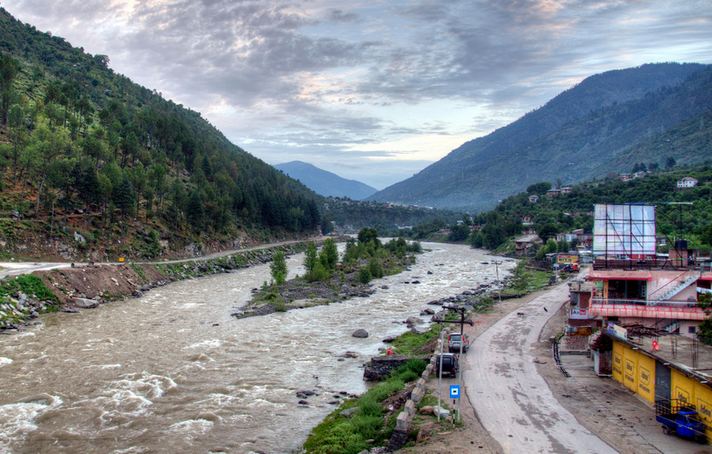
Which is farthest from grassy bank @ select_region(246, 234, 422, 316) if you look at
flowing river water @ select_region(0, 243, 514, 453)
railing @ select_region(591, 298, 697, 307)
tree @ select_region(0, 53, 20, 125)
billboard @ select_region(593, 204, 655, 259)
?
tree @ select_region(0, 53, 20, 125)

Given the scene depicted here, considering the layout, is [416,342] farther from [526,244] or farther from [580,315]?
[526,244]

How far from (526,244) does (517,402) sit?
354 ft

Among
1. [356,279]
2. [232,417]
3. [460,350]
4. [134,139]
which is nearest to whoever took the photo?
[232,417]

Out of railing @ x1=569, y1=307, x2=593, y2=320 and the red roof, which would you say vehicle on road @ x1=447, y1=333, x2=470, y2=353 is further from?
the red roof

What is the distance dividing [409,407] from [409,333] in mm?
21069

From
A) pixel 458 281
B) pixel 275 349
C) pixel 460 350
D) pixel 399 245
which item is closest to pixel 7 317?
pixel 275 349

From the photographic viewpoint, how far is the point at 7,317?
136 ft

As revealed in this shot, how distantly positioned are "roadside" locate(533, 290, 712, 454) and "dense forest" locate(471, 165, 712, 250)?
170 ft

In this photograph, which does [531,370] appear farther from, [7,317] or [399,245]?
[399,245]

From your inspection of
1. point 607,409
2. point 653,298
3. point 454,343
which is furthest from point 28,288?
point 653,298

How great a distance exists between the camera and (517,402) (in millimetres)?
23969

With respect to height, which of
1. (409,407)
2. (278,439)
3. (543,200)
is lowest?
(278,439)

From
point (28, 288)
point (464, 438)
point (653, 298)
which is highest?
point (653, 298)

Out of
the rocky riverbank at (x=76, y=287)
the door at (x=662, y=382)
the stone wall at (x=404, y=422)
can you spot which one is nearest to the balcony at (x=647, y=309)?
the door at (x=662, y=382)
